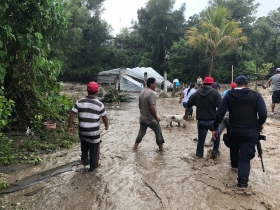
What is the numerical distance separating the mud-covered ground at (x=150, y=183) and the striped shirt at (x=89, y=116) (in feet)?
2.67

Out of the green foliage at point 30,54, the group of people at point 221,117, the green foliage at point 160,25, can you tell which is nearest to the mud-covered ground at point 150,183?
the group of people at point 221,117

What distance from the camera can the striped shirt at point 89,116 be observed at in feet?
16.4

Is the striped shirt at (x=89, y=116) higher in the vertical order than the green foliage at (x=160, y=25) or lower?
lower

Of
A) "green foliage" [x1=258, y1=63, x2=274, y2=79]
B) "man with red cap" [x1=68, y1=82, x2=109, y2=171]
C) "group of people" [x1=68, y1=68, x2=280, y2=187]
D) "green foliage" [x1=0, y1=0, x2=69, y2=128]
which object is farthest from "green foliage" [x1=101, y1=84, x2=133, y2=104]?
"green foliage" [x1=258, y1=63, x2=274, y2=79]

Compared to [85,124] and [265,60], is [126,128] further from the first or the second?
[265,60]

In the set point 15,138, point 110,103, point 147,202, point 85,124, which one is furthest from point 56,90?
point 110,103

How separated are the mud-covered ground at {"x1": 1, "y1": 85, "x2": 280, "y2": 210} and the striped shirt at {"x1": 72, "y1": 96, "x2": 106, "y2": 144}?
81cm

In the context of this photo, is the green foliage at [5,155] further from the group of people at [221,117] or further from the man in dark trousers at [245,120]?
the man in dark trousers at [245,120]

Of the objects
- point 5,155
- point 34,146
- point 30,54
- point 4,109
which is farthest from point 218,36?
point 4,109

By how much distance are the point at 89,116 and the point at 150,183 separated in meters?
1.63

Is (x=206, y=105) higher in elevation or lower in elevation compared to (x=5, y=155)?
higher

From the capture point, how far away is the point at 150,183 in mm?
4992

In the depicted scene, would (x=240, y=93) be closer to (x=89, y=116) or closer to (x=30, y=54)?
(x=89, y=116)

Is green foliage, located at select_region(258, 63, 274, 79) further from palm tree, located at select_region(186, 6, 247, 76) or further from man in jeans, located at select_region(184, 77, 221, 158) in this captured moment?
man in jeans, located at select_region(184, 77, 221, 158)
